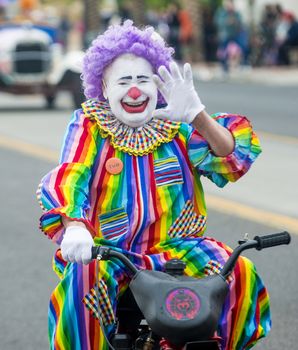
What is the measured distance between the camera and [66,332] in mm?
4559

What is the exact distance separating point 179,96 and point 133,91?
16.6 inches

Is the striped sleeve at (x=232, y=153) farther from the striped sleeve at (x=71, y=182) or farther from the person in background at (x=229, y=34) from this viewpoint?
the person in background at (x=229, y=34)

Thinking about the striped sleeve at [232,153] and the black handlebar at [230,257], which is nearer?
the black handlebar at [230,257]

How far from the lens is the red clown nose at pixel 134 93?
190 inches

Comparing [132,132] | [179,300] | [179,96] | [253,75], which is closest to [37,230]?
[132,132]

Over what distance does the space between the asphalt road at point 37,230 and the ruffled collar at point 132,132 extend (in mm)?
2172

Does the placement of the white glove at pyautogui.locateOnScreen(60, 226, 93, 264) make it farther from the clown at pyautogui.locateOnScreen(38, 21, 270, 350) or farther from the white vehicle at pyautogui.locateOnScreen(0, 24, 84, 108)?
the white vehicle at pyautogui.locateOnScreen(0, 24, 84, 108)

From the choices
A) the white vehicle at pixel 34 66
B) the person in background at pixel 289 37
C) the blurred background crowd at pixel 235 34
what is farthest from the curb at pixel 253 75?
the white vehicle at pixel 34 66

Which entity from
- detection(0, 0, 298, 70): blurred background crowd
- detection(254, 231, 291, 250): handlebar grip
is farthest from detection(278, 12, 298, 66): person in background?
detection(254, 231, 291, 250): handlebar grip

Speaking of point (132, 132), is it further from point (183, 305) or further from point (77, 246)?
point (183, 305)

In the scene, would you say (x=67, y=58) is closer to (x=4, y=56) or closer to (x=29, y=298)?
(x=4, y=56)

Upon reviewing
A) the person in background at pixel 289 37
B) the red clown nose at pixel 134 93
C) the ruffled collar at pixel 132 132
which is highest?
the red clown nose at pixel 134 93

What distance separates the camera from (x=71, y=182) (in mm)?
4656

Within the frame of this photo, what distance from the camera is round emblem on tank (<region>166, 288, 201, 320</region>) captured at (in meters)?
3.94
